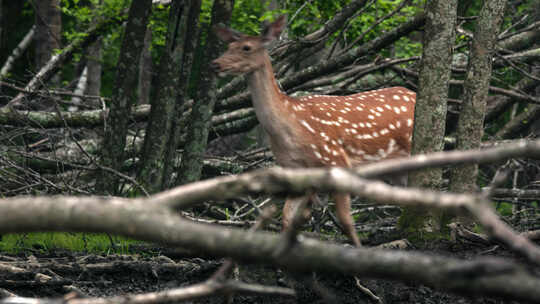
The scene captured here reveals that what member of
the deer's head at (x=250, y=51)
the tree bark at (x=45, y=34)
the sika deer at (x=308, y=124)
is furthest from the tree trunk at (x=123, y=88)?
the tree bark at (x=45, y=34)

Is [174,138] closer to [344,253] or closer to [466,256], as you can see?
[466,256]

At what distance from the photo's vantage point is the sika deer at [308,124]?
509 cm

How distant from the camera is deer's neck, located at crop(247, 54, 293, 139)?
5.14m

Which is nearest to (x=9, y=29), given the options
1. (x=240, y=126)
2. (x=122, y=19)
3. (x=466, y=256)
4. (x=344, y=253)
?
(x=122, y=19)

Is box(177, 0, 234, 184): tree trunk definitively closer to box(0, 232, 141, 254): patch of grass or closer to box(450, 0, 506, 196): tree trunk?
box(0, 232, 141, 254): patch of grass

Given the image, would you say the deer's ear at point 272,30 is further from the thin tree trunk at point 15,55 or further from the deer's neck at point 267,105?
the thin tree trunk at point 15,55

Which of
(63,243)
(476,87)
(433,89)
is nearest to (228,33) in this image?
(433,89)

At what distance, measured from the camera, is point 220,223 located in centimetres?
582

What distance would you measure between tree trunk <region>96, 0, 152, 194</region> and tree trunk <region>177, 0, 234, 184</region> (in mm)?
904

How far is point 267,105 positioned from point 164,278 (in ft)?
5.72

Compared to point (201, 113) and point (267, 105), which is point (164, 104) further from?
point (267, 105)

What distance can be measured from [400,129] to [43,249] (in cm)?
373

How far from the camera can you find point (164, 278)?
203 inches

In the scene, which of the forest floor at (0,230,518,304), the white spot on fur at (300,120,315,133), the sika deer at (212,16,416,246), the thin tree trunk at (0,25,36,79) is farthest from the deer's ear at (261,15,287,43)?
the thin tree trunk at (0,25,36,79)
